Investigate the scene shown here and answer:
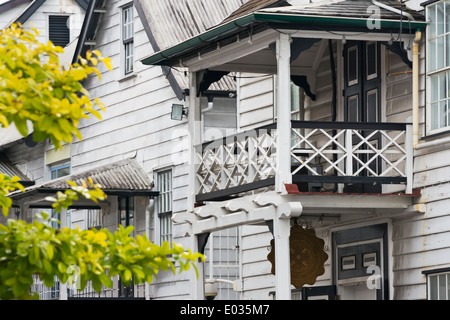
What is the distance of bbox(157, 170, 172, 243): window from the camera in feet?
80.6

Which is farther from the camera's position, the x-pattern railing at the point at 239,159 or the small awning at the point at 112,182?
the small awning at the point at 112,182

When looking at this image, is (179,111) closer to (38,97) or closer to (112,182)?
(112,182)

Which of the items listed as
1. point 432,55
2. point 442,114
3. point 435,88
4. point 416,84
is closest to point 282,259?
point 442,114

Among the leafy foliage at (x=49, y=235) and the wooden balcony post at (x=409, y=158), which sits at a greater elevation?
the wooden balcony post at (x=409, y=158)

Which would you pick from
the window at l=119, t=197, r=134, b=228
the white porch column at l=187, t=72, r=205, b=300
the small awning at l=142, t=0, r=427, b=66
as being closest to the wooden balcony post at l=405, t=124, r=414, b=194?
the small awning at l=142, t=0, r=427, b=66

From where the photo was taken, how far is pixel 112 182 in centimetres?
2491

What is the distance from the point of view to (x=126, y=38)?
87.8 ft

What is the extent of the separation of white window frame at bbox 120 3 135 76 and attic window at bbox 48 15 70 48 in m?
7.39

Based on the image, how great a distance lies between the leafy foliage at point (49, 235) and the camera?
29.4ft

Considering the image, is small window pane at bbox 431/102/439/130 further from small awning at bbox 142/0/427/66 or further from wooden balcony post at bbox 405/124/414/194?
small awning at bbox 142/0/427/66

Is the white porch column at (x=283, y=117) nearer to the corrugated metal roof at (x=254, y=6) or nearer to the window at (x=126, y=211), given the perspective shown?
the corrugated metal roof at (x=254, y=6)

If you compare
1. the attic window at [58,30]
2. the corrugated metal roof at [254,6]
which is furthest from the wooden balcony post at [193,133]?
the attic window at [58,30]

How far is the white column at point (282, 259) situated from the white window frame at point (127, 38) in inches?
394

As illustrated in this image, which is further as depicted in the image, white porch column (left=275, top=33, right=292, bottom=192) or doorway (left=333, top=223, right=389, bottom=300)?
doorway (left=333, top=223, right=389, bottom=300)
